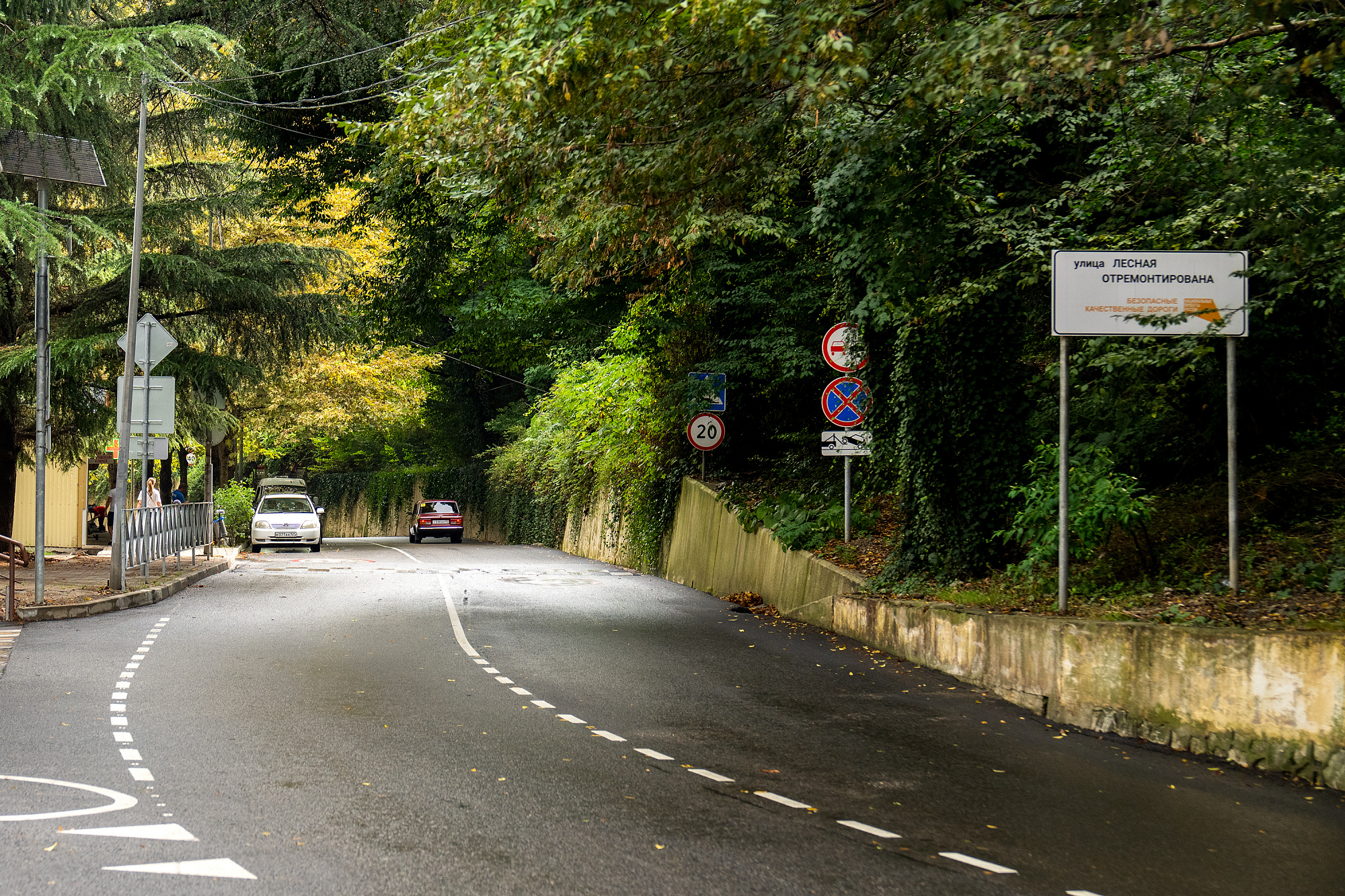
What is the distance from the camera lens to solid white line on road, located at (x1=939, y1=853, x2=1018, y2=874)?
17.6 ft

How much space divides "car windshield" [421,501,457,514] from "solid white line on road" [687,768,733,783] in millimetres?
38840

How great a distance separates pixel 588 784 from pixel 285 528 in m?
28.0

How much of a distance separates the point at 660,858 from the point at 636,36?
5881 millimetres

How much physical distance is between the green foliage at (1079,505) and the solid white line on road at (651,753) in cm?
468

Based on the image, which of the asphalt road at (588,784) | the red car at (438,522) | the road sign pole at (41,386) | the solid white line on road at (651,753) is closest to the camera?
the asphalt road at (588,784)

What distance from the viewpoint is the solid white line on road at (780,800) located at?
649cm

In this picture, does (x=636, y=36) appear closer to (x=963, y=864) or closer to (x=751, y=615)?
(x=963, y=864)

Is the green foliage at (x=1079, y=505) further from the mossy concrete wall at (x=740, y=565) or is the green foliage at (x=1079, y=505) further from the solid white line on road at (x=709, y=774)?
the solid white line on road at (x=709, y=774)

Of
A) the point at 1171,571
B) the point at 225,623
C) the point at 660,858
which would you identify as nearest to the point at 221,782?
the point at 660,858

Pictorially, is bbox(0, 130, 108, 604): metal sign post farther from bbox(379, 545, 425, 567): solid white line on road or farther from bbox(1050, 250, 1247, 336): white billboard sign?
bbox(1050, 250, 1247, 336): white billboard sign

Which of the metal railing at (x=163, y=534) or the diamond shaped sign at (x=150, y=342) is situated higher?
the diamond shaped sign at (x=150, y=342)

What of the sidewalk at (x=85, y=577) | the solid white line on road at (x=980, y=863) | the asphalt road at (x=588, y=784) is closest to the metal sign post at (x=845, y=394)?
the asphalt road at (x=588, y=784)

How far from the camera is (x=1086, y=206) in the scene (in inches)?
465

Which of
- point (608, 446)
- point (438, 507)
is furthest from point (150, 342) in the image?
point (438, 507)
